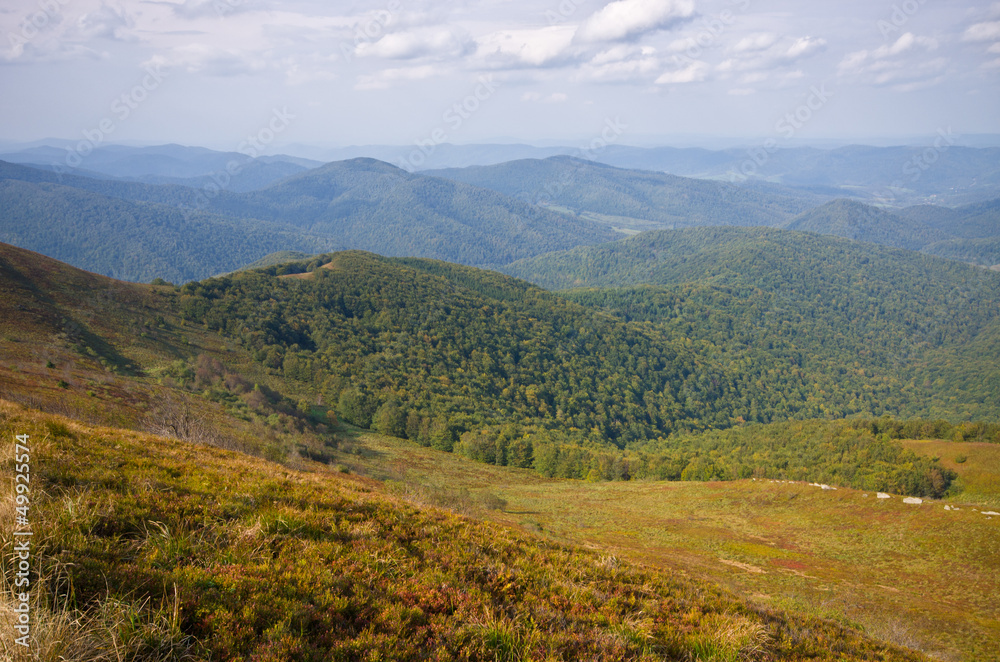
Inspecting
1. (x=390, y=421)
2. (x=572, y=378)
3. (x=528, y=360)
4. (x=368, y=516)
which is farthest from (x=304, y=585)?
(x=572, y=378)

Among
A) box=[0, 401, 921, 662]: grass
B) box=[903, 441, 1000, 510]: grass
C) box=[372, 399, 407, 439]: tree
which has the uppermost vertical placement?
box=[0, 401, 921, 662]: grass

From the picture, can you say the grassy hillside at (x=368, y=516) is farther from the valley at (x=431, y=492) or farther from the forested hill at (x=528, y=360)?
the forested hill at (x=528, y=360)

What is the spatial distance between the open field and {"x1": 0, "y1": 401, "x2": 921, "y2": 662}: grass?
746 centimetres

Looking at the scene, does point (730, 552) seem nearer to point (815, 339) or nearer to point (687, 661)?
point (687, 661)

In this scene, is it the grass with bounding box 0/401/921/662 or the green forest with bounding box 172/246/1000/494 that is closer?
the grass with bounding box 0/401/921/662

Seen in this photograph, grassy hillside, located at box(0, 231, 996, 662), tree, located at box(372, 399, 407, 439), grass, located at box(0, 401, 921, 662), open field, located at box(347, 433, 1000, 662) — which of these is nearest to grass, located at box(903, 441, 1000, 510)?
open field, located at box(347, 433, 1000, 662)

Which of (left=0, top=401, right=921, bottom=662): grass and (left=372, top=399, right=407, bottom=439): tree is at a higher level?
(left=0, top=401, right=921, bottom=662): grass

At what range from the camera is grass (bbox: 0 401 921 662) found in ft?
17.4

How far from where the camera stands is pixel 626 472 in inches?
2517

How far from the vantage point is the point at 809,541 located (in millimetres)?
33281

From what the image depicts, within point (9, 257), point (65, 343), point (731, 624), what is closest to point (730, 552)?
point (731, 624)

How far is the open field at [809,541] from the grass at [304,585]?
7.46 meters

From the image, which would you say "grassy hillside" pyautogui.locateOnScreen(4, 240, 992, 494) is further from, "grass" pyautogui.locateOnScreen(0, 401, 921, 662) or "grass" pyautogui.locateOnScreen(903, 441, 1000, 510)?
"grass" pyautogui.locateOnScreen(0, 401, 921, 662)

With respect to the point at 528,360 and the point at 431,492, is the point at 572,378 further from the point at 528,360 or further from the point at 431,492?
the point at 431,492
